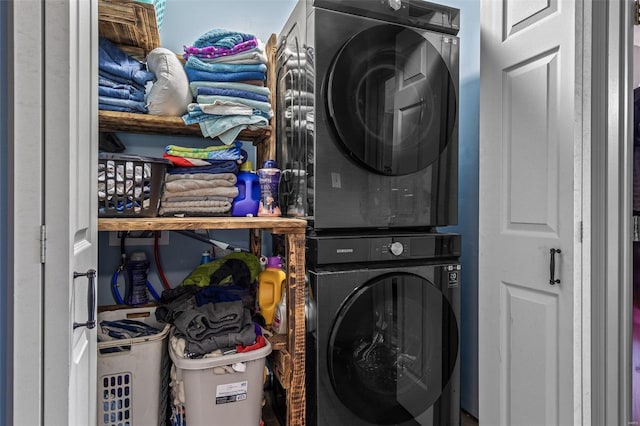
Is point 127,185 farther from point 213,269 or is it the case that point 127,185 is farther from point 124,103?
point 213,269

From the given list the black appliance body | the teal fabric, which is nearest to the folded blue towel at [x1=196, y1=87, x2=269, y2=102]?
the black appliance body

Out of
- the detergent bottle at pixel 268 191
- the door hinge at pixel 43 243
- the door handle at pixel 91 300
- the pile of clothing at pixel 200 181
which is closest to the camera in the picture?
the door hinge at pixel 43 243

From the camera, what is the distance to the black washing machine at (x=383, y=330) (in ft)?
4.64

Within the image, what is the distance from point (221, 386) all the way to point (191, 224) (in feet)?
1.94

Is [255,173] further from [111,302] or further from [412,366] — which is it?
[412,366]

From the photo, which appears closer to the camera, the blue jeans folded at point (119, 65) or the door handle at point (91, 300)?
the door handle at point (91, 300)

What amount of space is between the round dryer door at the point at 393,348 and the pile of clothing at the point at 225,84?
857mm

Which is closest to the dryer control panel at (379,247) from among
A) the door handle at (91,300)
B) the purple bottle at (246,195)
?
the purple bottle at (246,195)

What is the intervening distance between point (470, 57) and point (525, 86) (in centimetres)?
76

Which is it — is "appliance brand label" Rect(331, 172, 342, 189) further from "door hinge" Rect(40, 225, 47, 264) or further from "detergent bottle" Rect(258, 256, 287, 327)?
"door hinge" Rect(40, 225, 47, 264)

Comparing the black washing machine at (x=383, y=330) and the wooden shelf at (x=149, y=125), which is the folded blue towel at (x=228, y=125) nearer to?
the wooden shelf at (x=149, y=125)

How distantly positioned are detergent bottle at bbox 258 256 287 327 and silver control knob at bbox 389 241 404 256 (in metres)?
0.46

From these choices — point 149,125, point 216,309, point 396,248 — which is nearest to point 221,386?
point 216,309

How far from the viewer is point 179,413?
1472 mm
